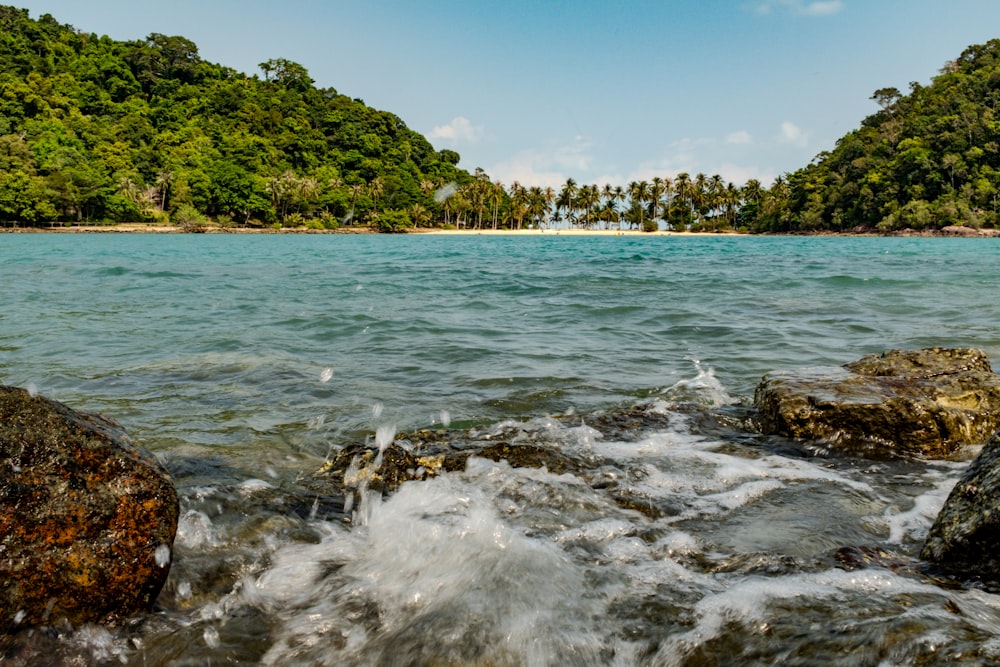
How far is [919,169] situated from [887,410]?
11023 cm

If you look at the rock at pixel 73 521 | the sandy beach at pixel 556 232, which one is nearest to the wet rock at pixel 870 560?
the rock at pixel 73 521

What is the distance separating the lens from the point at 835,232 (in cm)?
10756

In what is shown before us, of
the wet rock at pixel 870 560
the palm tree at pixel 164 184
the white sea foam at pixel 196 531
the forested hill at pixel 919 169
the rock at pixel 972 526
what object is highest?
the forested hill at pixel 919 169

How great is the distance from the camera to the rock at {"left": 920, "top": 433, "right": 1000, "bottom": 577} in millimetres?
2617

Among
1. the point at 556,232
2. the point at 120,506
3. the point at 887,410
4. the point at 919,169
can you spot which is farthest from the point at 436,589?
the point at 556,232

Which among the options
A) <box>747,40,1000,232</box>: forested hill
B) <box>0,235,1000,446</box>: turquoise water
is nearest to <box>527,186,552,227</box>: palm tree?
<box>747,40,1000,232</box>: forested hill

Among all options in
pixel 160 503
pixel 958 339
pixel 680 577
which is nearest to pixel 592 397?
pixel 680 577

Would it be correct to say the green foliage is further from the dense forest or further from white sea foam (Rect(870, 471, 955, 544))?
white sea foam (Rect(870, 471, 955, 544))

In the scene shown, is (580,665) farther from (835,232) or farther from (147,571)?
(835,232)

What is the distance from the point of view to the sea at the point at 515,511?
237cm

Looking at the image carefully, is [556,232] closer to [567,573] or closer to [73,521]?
[567,573]

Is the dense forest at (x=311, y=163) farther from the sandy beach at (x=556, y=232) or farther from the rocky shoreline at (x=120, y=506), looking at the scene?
the rocky shoreline at (x=120, y=506)

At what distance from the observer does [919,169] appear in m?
93.0

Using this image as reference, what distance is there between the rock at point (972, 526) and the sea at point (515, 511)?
5.5 inches
